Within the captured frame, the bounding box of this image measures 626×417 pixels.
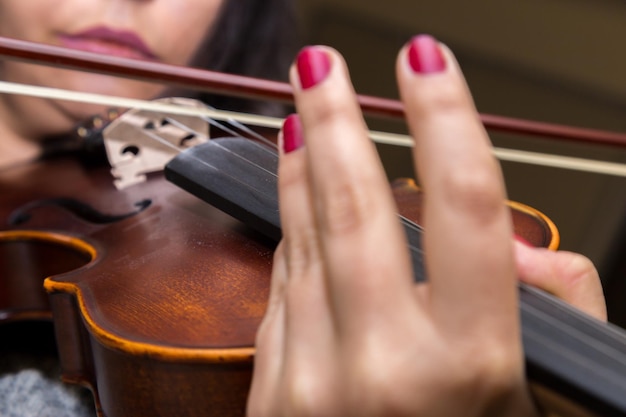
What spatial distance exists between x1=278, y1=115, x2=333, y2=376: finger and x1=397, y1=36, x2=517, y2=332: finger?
0.06m

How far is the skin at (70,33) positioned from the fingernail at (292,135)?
482 mm

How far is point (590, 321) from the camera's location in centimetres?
34

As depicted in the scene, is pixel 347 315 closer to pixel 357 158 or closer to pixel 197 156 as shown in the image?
pixel 357 158

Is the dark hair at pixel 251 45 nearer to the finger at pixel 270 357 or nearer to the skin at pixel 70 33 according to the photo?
the skin at pixel 70 33

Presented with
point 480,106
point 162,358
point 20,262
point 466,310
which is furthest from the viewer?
point 480,106

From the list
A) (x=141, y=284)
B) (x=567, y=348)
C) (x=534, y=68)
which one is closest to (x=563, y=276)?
(x=567, y=348)

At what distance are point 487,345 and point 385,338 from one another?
4 centimetres

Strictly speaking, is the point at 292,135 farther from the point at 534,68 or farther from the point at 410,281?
the point at 534,68

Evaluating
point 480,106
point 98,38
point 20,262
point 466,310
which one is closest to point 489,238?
Result: point 466,310

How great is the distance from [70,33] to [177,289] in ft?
1.44

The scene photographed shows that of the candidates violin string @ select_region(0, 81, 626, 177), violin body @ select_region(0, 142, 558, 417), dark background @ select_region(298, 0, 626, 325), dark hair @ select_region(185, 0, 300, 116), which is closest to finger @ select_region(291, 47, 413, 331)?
violin body @ select_region(0, 142, 558, 417)

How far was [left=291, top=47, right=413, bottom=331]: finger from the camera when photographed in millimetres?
279

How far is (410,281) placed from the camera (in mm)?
282

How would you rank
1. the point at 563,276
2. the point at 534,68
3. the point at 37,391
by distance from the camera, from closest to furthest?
the point at 563,276, the point at 37,391, the point at 534,68
